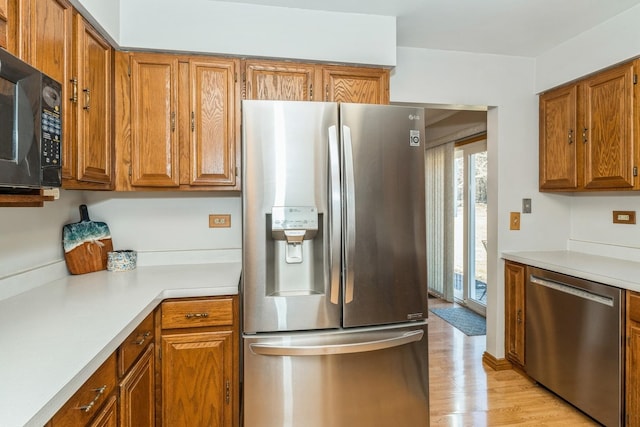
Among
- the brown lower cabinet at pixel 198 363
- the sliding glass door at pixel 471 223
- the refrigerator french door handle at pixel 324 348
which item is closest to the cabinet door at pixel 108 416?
the brown lower cabinet at pixel 198 363

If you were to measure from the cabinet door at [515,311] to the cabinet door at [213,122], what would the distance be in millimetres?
2126

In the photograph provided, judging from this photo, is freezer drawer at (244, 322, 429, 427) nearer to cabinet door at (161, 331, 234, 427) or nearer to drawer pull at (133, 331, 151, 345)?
cabinet door at (161, 331, 234, 427)

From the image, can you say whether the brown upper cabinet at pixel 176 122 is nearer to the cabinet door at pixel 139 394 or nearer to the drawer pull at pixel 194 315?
the drawer pull at pixel 194 315

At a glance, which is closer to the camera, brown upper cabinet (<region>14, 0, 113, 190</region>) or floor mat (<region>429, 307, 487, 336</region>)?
brown upper cabinet (<region>14, 0, 113, 190</region>)

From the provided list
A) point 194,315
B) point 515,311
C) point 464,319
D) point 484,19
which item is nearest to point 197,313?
point 194,315

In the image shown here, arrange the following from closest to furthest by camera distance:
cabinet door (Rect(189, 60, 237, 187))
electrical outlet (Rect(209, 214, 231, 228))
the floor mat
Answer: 1. cabinet door (Rect(189, 60, 237, 187))
2. electrical outlet (Rect(209, 214, 231, 228))
3. the floor mat

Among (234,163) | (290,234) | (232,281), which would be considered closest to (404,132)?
(290,234)

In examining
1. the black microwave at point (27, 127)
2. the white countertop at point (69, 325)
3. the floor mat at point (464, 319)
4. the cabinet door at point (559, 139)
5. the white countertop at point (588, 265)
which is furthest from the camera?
the floor mat at point (464, 319)

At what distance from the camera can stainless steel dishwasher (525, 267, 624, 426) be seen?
1.86 m

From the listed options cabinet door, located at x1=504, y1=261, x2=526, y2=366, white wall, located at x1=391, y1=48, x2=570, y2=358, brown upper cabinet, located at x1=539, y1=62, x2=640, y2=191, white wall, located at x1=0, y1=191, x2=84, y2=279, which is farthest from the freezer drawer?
brown upper cabinet, located at x1=539, y1=62, x2=640, y2=191

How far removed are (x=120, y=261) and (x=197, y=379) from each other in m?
0.87

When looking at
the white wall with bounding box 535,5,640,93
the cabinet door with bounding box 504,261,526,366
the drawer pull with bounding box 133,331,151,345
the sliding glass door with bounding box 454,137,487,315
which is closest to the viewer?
the drawer pull with bounding box 133,331,151,345

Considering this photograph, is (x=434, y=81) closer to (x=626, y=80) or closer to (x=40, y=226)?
(x=626, y=80)

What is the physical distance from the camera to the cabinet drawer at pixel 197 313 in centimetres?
159
